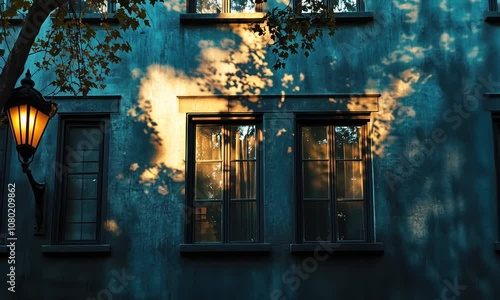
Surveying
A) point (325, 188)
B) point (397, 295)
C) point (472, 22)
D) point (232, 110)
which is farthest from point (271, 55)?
point (397, 295)

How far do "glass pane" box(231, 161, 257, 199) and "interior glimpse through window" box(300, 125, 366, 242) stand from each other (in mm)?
883

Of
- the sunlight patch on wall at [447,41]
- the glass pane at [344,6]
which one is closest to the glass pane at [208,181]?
the glass pane at [344,6]

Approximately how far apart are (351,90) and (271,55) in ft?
5.24

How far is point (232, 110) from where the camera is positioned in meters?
12.1

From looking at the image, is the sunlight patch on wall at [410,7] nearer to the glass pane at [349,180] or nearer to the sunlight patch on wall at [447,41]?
the sunlight patch on wall at [447,41]

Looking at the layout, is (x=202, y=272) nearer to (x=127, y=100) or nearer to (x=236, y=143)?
(x=236, y=143)

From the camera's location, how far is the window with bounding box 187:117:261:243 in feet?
39.1

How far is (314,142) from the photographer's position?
1220 cm

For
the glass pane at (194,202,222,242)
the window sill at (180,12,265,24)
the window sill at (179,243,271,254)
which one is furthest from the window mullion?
the window sill at (180,12,265,24)

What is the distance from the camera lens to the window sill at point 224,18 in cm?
1238

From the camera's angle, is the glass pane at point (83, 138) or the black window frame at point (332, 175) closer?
the black window frame at point (332, 175)

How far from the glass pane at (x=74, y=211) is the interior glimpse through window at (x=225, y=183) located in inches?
81.9

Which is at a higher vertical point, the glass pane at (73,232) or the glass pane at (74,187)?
the glass pane at (74,187)

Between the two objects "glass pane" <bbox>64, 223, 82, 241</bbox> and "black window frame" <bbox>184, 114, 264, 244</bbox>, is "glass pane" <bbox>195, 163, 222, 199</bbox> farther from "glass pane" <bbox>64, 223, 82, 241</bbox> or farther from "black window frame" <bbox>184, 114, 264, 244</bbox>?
"glass pane" <bbox>64, 223, 82, 241</bbox>
